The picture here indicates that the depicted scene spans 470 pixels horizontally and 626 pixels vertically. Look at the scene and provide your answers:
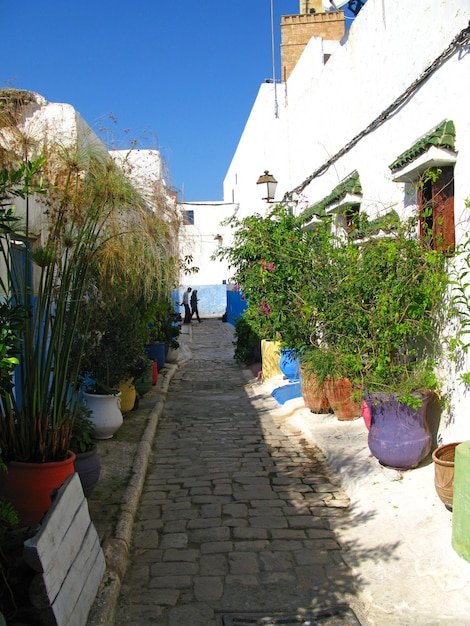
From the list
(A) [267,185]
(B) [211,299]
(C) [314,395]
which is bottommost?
(C) [314,395]

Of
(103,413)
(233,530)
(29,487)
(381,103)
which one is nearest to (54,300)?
(29,487)

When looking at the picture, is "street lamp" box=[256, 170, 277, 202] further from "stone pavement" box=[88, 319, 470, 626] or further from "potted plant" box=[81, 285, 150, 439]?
"stone pavement" box=[88, 319, 470, 626]

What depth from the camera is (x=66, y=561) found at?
120 inches

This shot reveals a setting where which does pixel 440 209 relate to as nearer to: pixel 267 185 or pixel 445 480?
pixel 445 480

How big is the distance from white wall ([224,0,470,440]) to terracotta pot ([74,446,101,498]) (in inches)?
124

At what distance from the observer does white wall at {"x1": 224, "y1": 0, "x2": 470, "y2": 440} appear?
4957 mm

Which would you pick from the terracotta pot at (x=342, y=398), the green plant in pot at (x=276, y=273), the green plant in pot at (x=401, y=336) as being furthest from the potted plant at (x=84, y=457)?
the terracotta pot at (x=342, y=398)

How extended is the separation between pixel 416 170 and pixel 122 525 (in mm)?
4155

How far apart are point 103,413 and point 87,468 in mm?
2177

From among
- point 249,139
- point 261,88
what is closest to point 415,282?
point 261,88

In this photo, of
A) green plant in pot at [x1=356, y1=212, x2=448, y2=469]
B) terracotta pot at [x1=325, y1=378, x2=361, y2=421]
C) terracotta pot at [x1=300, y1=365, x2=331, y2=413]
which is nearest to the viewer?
green plant in pot at [x1=356, y1=212, x2=448, y2=469]

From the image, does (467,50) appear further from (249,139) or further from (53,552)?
(249,139)

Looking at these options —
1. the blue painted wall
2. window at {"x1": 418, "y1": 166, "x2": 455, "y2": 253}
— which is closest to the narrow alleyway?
window at {"x1": 418, "y1": 166, "x2": 455, "y2": 253}

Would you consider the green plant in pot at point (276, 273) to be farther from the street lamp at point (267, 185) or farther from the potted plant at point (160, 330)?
the street lamp at point (267, 185)
